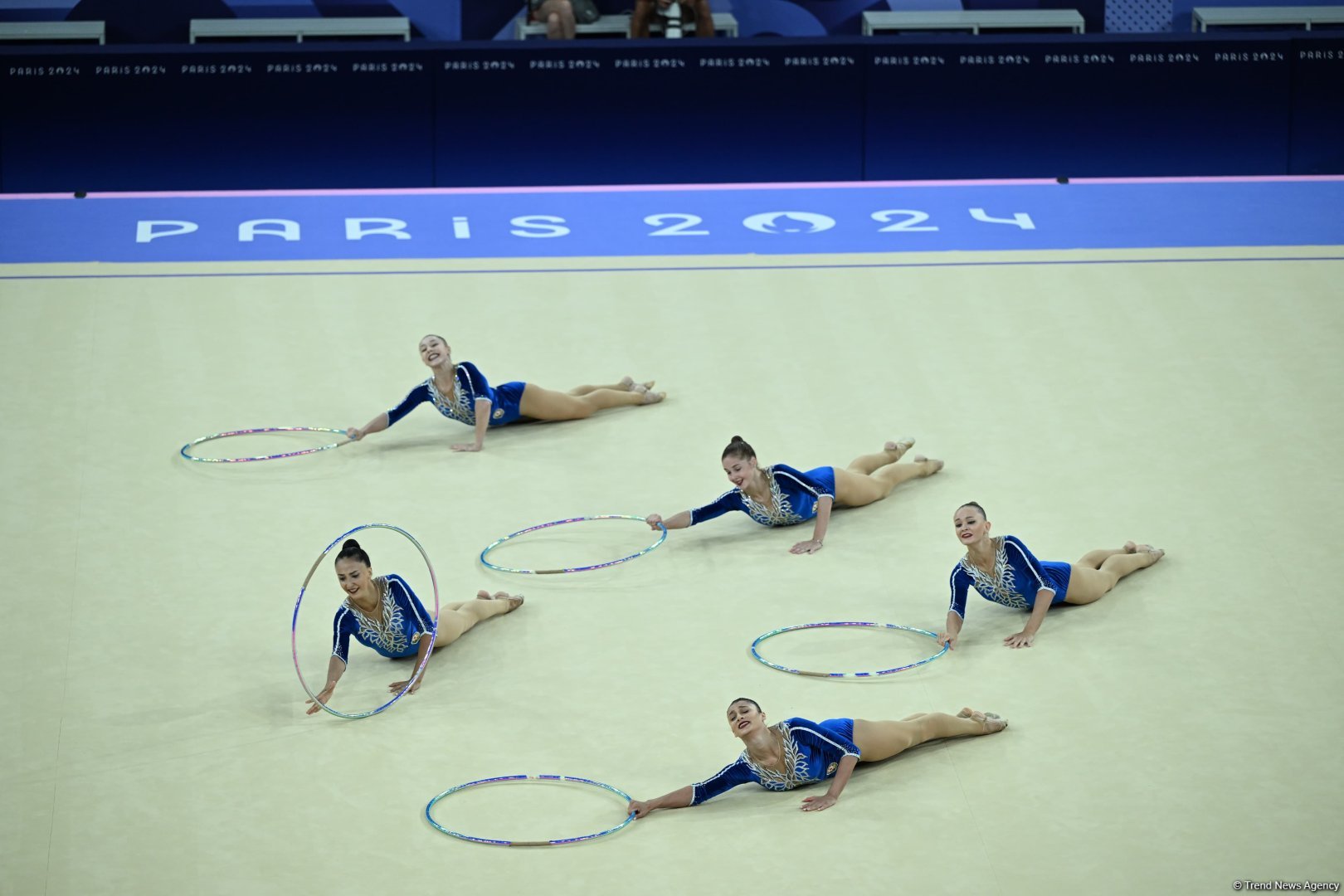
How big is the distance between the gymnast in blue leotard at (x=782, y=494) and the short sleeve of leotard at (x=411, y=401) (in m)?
1.88

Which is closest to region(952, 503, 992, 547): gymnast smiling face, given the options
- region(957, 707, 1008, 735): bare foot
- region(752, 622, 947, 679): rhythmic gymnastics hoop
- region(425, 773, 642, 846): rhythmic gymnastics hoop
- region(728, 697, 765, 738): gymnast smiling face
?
region(752, 622, 947, 679): rhythmic gymnastics hoop

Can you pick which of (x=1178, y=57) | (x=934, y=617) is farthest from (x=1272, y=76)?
(x=934, y=617)

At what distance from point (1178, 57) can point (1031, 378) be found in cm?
544

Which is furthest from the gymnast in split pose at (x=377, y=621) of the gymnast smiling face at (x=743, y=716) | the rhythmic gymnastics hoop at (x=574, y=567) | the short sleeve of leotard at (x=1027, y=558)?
the short sleeve of leotard at (x=1027, y=558)

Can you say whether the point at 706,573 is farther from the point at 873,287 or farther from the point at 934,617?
the point at 873,287

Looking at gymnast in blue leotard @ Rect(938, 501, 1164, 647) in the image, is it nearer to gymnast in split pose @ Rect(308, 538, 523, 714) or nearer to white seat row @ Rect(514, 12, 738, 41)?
gymnast in split pose @ Rect(308, 538, 523, 714)

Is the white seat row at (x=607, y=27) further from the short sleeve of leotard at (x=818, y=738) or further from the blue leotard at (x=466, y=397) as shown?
the short sleeve of leotard at (x=818, y=738)

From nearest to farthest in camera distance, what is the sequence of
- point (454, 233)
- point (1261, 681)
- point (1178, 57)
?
point (1261, 681) < point (454, 233) < point (1178, 57)

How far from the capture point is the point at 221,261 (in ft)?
47.9

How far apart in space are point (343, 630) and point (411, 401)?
9.05ft

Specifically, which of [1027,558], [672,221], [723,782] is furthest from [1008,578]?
[672,221]

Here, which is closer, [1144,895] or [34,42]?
[1144,895]

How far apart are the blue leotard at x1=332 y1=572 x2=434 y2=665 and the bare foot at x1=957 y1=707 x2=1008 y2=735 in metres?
2.66

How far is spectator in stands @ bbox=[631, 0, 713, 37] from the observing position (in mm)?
17219
